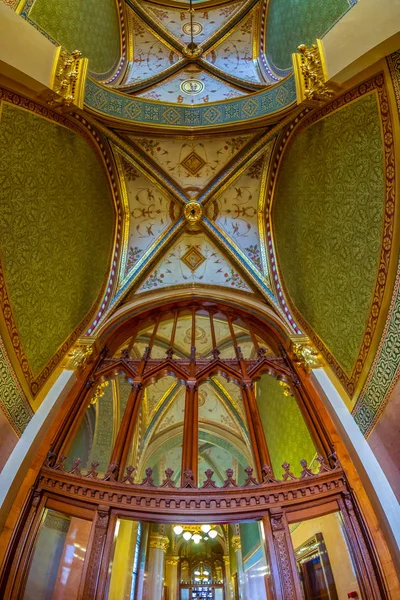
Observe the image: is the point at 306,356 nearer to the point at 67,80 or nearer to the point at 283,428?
the point at 283,428

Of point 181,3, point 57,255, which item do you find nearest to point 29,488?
point 57,255

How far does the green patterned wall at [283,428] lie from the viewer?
21.2 feet

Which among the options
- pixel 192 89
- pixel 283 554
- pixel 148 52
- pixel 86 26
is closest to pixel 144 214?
pixel 192 89

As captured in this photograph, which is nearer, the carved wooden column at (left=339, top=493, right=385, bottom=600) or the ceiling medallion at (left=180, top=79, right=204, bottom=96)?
the carved wooden column at (left=339, top=493, right=385, bottom=600)

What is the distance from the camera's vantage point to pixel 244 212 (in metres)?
7.93

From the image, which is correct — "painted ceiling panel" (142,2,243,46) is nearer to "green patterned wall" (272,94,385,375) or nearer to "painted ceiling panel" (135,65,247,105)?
"painted ceiling panel" (135,65,247,105)

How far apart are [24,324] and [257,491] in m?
3.67

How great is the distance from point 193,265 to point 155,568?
299 inches

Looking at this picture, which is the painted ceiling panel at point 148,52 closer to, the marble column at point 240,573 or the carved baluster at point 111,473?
the carved baluster at point 111,473

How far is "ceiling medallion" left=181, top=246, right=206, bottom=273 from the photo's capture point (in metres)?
8.06

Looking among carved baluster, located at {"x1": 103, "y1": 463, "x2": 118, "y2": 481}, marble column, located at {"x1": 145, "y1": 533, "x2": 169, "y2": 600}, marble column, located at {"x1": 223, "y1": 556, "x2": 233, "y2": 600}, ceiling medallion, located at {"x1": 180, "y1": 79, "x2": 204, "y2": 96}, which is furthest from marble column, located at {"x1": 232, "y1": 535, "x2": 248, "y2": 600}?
ceiling medallion, located at {"x1": 180, "y1": 79, "x2": 204, "y2": 96}

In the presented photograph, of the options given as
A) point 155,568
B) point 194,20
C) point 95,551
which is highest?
point 194,20

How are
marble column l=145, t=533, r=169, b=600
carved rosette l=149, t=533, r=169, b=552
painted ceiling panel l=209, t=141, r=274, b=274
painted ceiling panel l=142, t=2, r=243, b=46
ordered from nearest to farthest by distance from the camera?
1. painted ceiling panel l=209, t=141, r=274, b=274
2. painted ceiling panel l=142, t=2, r=243, b=46
3. marble column l=145, t=533, r=169, b=600
4. carved rosette l=149, t=533, r=169, b=552

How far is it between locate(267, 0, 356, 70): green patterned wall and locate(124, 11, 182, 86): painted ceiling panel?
7.04 ft
